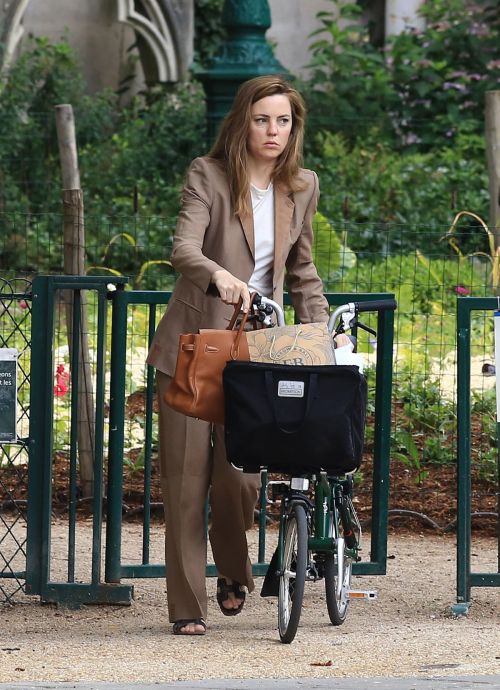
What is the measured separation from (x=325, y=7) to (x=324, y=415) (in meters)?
13.8

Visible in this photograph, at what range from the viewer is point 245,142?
517 cm

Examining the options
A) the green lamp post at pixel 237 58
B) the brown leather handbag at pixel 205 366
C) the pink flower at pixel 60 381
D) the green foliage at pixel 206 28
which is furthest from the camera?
the green foliage at pixel 206 28

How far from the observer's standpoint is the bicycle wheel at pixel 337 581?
201 inches

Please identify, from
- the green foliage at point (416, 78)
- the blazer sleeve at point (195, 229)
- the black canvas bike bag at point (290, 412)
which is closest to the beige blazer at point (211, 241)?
the blazer sleeve at point (195, 229)

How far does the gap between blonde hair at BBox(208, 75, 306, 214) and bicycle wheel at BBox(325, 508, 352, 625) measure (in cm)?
119

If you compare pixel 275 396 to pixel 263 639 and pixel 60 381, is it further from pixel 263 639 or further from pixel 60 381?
pixel 60 381

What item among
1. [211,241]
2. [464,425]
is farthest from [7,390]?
[464,425]

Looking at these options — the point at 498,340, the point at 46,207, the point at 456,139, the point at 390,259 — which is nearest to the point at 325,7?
the point at 456,139

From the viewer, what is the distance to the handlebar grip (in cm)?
513

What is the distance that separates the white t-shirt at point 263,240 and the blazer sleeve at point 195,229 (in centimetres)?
17

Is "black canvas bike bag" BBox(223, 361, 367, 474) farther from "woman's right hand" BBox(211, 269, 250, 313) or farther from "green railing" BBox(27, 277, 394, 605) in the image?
"green railing" BBox(27, 277, 394, 605)

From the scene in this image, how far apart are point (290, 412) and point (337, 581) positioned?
2.48ft

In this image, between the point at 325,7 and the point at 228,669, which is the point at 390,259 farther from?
the point at 325,7

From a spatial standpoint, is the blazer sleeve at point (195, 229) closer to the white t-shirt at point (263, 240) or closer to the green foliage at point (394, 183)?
the white t-shirt at point (263, 240)
